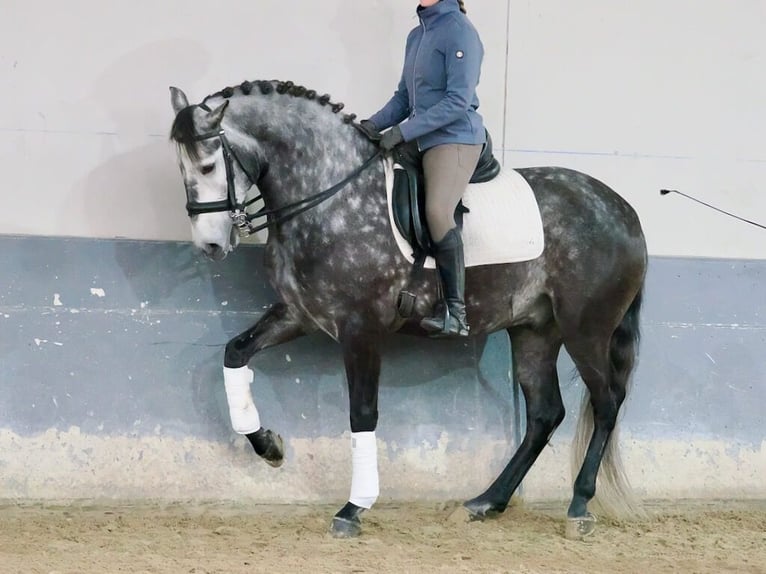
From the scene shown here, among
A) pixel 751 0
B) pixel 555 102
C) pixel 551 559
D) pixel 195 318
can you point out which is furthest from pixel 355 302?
pixel 751 0

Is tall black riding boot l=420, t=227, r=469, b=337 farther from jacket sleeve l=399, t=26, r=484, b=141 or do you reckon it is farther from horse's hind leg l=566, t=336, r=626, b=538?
horse's hind leg l=566, t=336, r=626, b=538

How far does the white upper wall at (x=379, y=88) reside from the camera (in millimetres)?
4004

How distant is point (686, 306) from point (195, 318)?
2.28 meters

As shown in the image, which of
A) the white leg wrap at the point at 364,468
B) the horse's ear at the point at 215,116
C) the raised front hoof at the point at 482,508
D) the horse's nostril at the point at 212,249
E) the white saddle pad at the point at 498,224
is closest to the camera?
the horse's ear at the point at 215,116

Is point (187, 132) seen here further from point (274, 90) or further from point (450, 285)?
point (450, 285)

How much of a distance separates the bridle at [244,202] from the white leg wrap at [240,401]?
1.92 feet

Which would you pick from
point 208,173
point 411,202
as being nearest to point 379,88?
point 411,202

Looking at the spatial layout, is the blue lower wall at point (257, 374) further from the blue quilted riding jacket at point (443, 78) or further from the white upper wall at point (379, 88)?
the blue quilted riding jacket at point (443, 78)

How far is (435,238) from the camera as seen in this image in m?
3.52

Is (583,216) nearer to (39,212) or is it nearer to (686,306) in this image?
(686,306)

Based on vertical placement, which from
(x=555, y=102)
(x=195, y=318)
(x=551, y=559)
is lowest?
(x=551, y=559)

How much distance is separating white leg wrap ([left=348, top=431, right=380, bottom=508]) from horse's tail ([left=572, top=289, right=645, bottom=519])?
1.04 metres

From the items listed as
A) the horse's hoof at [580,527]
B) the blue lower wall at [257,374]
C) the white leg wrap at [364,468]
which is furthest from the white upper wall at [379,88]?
the horse's hoof at [580,527]

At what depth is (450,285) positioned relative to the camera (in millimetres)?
3549
